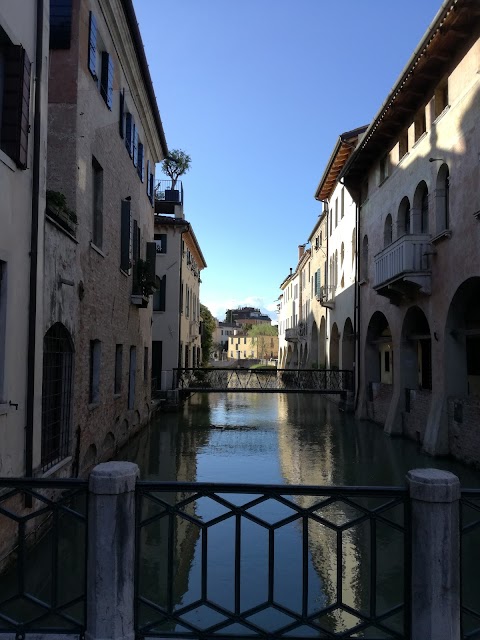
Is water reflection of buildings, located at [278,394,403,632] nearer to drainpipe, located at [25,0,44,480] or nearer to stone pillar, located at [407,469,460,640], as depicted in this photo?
stone pillar, located at [407,469,460,640]

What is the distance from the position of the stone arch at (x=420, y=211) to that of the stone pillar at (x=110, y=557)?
44.0 ft

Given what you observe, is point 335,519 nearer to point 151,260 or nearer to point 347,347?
point 151,260

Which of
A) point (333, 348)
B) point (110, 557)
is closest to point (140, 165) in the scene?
point (110, 557)

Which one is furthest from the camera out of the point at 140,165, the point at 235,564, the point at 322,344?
the point at 322,344

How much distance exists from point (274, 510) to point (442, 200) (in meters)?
8.89

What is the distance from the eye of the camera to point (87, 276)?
1009 centimetres

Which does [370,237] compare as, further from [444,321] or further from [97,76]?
[97,76]

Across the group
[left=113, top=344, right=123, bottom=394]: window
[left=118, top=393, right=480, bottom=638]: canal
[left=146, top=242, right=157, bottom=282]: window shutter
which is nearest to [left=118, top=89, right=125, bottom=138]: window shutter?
[left=146, top=242, right=157, bottom=282]: window shutter

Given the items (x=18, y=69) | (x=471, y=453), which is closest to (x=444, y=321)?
(x=471, y=453)

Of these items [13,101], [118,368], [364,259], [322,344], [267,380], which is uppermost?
[364,259]

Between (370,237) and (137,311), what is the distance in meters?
8.92

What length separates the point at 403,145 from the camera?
53.7ft

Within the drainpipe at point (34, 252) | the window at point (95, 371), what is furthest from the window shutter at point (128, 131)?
the drainpipe at point (34, 252)

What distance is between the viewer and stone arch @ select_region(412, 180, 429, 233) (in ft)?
49.2
